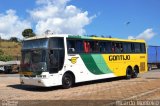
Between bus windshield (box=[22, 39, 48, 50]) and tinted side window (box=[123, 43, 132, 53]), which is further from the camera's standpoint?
tinted side window (box=[123, 43, 132, 53])

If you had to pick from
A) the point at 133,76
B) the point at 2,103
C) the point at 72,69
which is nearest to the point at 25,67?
the point at 72,69

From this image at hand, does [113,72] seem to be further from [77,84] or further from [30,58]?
[30,58]

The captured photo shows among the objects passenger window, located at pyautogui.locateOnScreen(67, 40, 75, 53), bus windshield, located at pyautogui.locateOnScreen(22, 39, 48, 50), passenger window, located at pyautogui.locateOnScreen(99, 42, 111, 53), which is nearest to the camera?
bus windshield, located at pyautogui.locateOnScreen(22, 39, 48, 50)

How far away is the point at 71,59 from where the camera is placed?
2130 cm

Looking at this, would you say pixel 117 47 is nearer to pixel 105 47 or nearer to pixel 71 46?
pixel 105 47

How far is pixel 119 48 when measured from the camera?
25.8 metres

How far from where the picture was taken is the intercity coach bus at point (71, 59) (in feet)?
65.2

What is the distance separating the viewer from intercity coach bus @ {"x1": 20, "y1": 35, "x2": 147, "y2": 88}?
19.9m

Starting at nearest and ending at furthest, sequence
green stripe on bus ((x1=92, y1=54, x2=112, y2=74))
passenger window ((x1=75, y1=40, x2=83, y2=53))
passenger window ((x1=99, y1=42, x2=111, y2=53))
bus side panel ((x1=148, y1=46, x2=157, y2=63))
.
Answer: passenger window ((x1=75, y1=40, x2=83, y2=53))
green stripe on bus ((x1=92, y1=54, x2=112, y2=74))
passenger window ((x1=99, y1=42, x2=111, y2=53))
bus side panel ((x1=148, y1=46, x2=157, y2=63))

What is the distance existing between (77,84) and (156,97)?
860 centimetres

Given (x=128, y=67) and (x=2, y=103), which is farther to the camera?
(x=128, y=67)

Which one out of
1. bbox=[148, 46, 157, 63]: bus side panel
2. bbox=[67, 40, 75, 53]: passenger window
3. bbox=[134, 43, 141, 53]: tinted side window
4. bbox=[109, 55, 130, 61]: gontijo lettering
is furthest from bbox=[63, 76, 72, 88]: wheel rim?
bbox=[148, 46, 157, 63]: bus side panel

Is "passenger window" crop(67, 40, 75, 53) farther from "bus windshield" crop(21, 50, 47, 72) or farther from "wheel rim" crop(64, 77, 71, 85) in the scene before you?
"bus windshield" crop(21, 50, 47, 72)

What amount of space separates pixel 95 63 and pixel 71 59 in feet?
8.40
